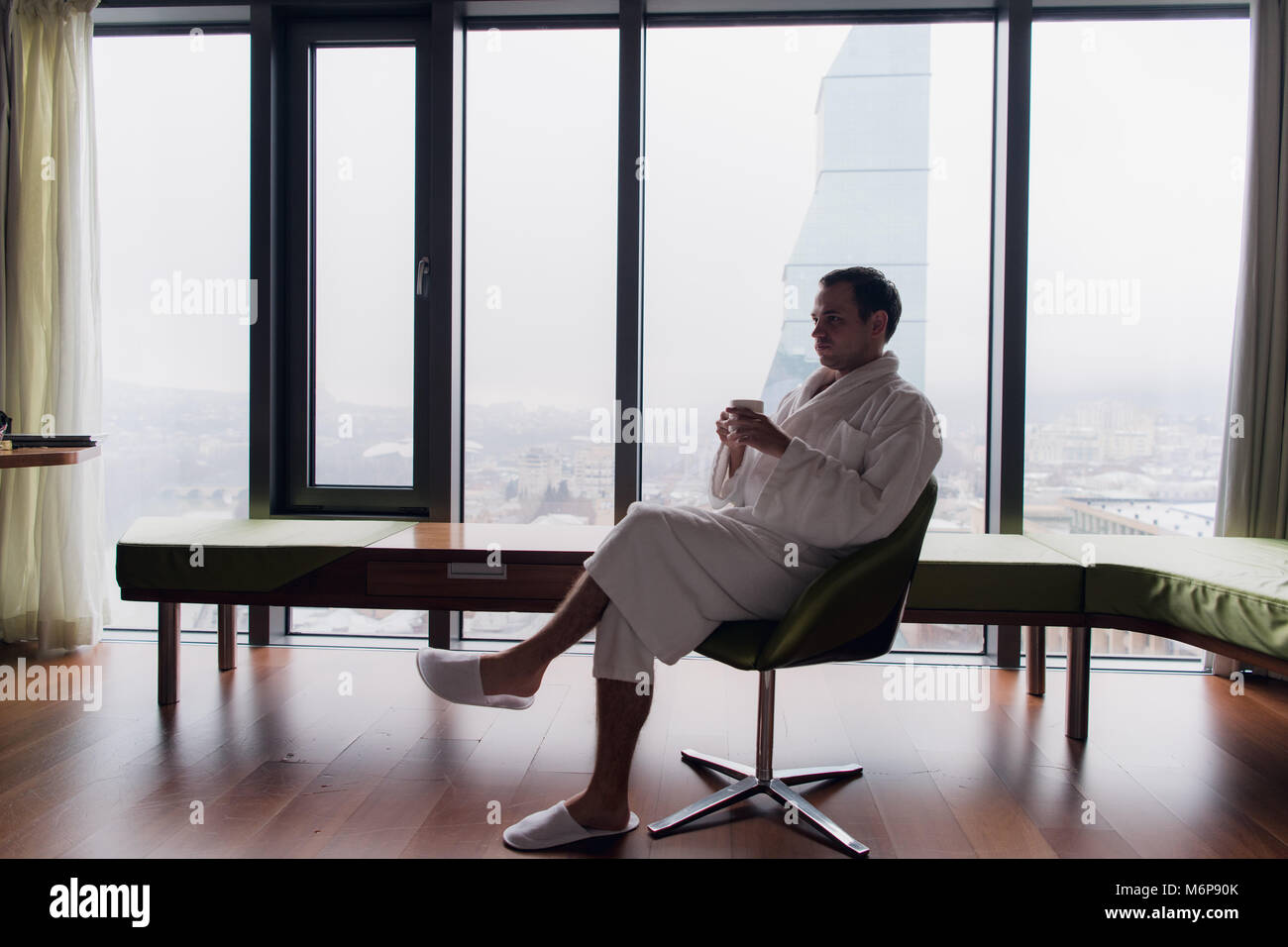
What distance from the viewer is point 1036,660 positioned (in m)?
2.72

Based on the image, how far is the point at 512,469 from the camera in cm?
323

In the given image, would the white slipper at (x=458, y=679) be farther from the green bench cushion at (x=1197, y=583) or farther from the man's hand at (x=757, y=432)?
the green bench cushion at (x=1197, y=583)

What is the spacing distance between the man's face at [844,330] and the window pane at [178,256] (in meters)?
2.22

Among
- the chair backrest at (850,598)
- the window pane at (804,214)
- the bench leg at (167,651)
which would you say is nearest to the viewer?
the chair backrest at (850,598)

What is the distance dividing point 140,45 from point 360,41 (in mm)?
838

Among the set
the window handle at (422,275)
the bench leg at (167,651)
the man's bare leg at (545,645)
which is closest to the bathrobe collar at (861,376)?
the man's bare leg at (545,645)

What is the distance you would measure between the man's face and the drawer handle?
1.02 meters

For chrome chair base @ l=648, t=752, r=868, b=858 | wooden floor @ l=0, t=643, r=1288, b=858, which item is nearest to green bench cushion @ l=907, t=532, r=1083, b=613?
wooden floor @ l=0, t=643, r=1288, b=858

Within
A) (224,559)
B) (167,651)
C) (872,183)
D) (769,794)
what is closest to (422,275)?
(224,559)

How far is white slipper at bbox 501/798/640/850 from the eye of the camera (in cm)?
175

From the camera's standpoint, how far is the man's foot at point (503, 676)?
1.88 m

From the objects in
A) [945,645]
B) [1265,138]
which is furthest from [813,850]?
[1265,138]

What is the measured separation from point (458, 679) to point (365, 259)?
6.37 ft

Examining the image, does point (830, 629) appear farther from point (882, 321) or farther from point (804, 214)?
point (804, 214)
